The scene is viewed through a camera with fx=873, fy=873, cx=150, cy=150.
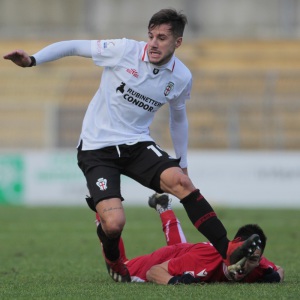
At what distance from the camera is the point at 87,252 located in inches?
432

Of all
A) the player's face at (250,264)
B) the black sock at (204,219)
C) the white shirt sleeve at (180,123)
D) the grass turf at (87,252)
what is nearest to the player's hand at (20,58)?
the white shirt sleeve at (180,123)

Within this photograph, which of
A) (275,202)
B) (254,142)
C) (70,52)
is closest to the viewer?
(70,52)

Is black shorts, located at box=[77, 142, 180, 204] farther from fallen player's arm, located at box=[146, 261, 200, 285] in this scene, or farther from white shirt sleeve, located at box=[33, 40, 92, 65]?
white shirt sleeve, located at box=[33, 40, 92, 65]

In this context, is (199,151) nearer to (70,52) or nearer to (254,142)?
(254,142)

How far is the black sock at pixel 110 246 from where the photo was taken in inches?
288

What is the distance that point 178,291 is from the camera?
6.57 metres

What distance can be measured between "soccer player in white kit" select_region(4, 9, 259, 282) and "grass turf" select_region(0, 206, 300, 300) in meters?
0.60

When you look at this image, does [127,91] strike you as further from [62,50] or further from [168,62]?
[62,50]

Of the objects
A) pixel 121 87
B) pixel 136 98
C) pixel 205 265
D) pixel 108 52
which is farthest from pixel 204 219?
pixel 108 52

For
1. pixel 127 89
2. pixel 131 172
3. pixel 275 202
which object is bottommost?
pixel 275 202

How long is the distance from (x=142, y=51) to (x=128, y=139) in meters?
0.76

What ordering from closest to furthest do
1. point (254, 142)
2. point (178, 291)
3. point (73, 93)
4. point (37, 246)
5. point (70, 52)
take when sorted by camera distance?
point (178, 291), point (70, 52), point (37, 246), point (254, 142), point (73, 93)

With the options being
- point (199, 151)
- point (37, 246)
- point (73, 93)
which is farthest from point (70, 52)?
point (73, 93)

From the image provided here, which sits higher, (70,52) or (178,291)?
(70,52)
